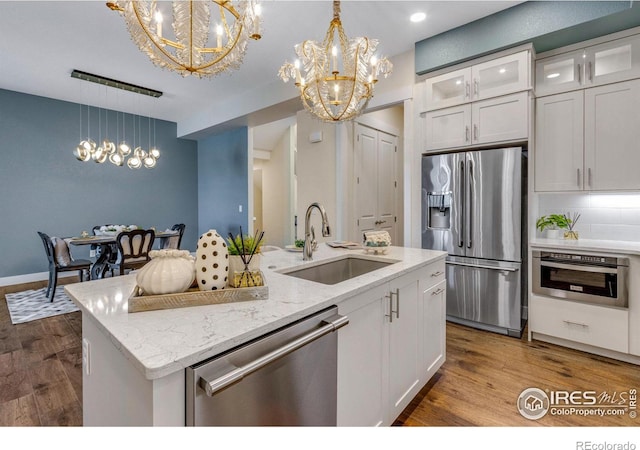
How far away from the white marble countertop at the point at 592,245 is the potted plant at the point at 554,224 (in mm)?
160

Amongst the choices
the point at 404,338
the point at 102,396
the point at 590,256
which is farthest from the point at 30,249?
the point at 590,256

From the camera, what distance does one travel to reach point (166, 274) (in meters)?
1.11

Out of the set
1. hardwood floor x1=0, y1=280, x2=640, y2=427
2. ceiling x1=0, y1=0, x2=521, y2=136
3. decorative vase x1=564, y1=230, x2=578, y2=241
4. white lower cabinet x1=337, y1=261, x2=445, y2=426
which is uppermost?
ceiling x1=0, y1=0, x2=521, y2=136

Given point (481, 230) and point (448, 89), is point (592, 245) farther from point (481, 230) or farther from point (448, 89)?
point (448, 89)

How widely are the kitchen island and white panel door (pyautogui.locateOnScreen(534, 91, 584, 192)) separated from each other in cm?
238

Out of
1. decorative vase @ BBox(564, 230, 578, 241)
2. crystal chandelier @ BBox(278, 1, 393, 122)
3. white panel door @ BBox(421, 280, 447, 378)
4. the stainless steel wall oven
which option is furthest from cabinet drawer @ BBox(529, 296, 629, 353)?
crystal chandelier @ BBox(278, 1, 393, 122)

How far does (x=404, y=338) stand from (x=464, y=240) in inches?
70.0

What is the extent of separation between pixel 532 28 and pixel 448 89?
2.80ft

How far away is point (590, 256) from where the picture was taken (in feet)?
8.32

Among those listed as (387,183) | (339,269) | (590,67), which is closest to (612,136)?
(590,67)

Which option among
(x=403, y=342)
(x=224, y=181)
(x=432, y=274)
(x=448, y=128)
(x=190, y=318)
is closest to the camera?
(x=190, y=318)

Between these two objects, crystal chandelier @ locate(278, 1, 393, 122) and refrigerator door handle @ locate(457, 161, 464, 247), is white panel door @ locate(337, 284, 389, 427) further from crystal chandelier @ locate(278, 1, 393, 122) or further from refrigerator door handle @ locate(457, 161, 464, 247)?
refrigerator door handle @ locate(457, 161, 464, 247)

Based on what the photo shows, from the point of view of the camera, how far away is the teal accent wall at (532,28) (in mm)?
2455

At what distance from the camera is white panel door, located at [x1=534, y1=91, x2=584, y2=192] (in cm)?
282
